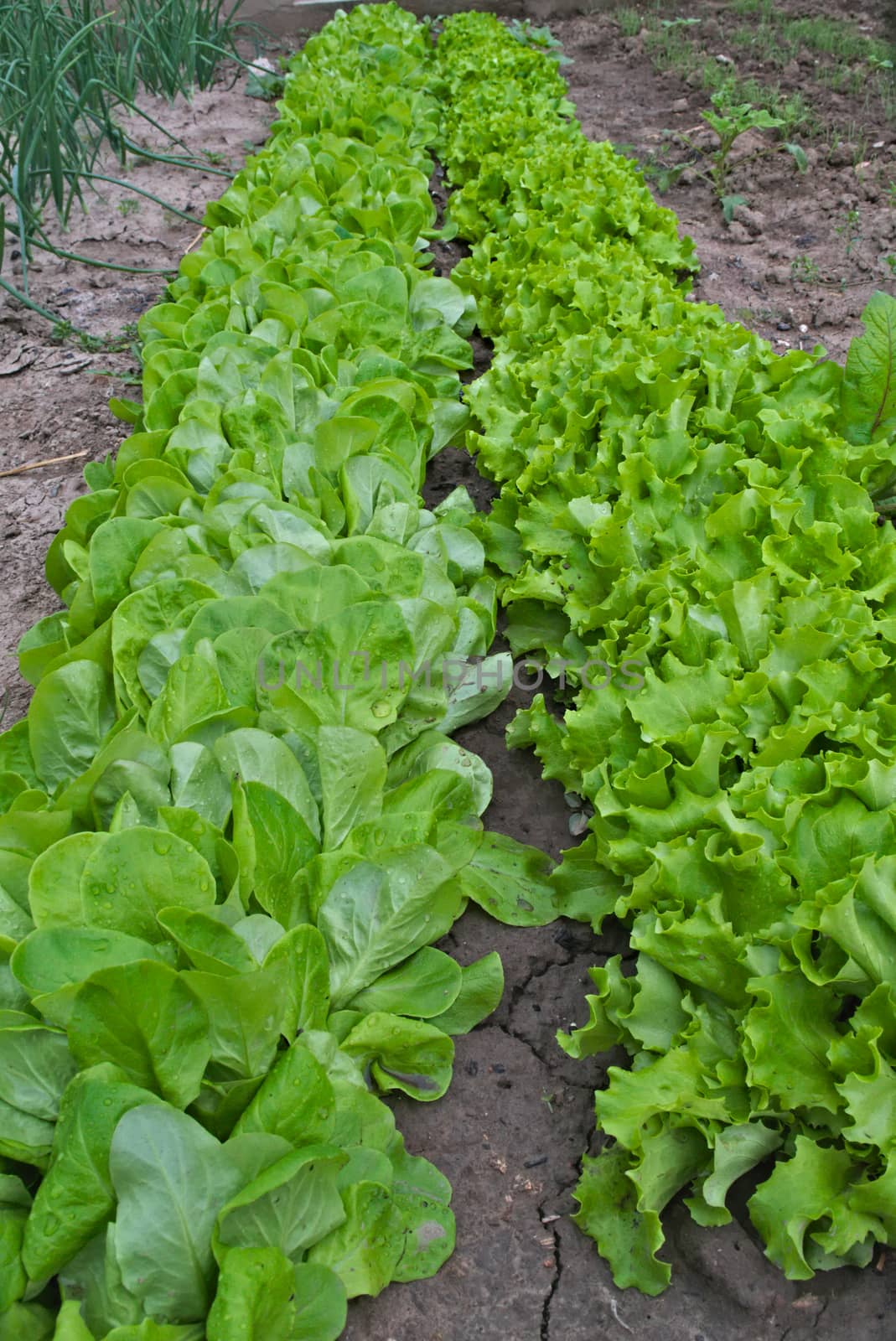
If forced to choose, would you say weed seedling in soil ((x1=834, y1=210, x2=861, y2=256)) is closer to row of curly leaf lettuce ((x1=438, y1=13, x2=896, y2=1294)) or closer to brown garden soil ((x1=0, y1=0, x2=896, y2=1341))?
brown garden soil ((x1=0, y1=0, x2=896, y2=1341))

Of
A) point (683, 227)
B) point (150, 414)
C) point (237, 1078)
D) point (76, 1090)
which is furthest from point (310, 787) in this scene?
point (683, 227)

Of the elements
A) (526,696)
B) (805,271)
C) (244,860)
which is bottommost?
(526,696)

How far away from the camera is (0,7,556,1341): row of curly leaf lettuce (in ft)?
4.61

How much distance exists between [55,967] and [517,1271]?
91cm

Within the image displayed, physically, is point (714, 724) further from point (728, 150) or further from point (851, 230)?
point (728, 150)

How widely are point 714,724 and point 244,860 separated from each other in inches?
35.7

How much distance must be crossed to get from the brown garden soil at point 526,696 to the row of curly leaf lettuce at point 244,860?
0.11m

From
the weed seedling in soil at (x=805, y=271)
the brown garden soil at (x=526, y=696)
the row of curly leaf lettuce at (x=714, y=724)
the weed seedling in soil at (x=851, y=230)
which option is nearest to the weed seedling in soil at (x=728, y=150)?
the brown garden soil at (x=526, y=696)

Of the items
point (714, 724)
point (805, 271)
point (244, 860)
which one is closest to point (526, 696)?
point (714, 724)

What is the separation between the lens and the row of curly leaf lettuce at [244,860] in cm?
140

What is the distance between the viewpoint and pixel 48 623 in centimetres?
250

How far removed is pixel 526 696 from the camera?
283cm

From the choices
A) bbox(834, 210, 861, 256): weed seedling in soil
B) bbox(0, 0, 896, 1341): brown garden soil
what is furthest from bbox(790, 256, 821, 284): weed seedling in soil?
bbox(834, 210, 861, 256): weed seedling in soil

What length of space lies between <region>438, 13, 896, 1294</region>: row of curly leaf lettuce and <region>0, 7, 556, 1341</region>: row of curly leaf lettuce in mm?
256
